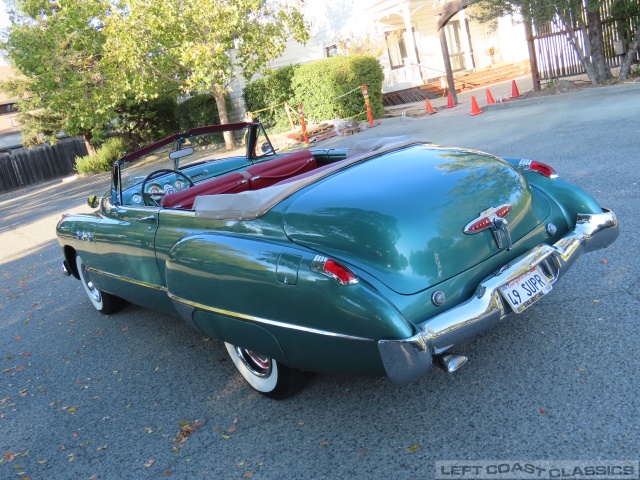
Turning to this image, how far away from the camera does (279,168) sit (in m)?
4.57

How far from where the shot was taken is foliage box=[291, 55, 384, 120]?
18.5 m

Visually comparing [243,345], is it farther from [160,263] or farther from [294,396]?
[160,263]

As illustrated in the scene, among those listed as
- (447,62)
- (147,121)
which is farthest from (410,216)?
(147,121)

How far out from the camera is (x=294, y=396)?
11.5ft

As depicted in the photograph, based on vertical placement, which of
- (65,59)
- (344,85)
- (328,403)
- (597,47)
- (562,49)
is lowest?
(328,403)

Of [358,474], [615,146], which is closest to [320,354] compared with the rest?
[358,474]

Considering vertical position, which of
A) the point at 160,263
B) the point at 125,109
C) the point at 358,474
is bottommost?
the point at 358,474

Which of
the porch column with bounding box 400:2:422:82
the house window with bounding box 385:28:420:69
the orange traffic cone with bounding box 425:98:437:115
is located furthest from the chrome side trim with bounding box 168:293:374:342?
the house window with bounding box 385:28:420:69

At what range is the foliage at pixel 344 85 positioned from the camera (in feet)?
60.8

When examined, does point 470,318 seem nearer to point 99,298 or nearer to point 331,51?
point 99,298

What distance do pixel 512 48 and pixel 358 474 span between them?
2533 centimetres

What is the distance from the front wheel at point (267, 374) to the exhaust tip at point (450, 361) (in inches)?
35.5

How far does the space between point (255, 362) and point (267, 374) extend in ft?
0.41

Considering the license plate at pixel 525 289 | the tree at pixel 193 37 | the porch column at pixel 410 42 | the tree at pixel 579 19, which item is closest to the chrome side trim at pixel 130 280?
the license plate at pixel 525 289
